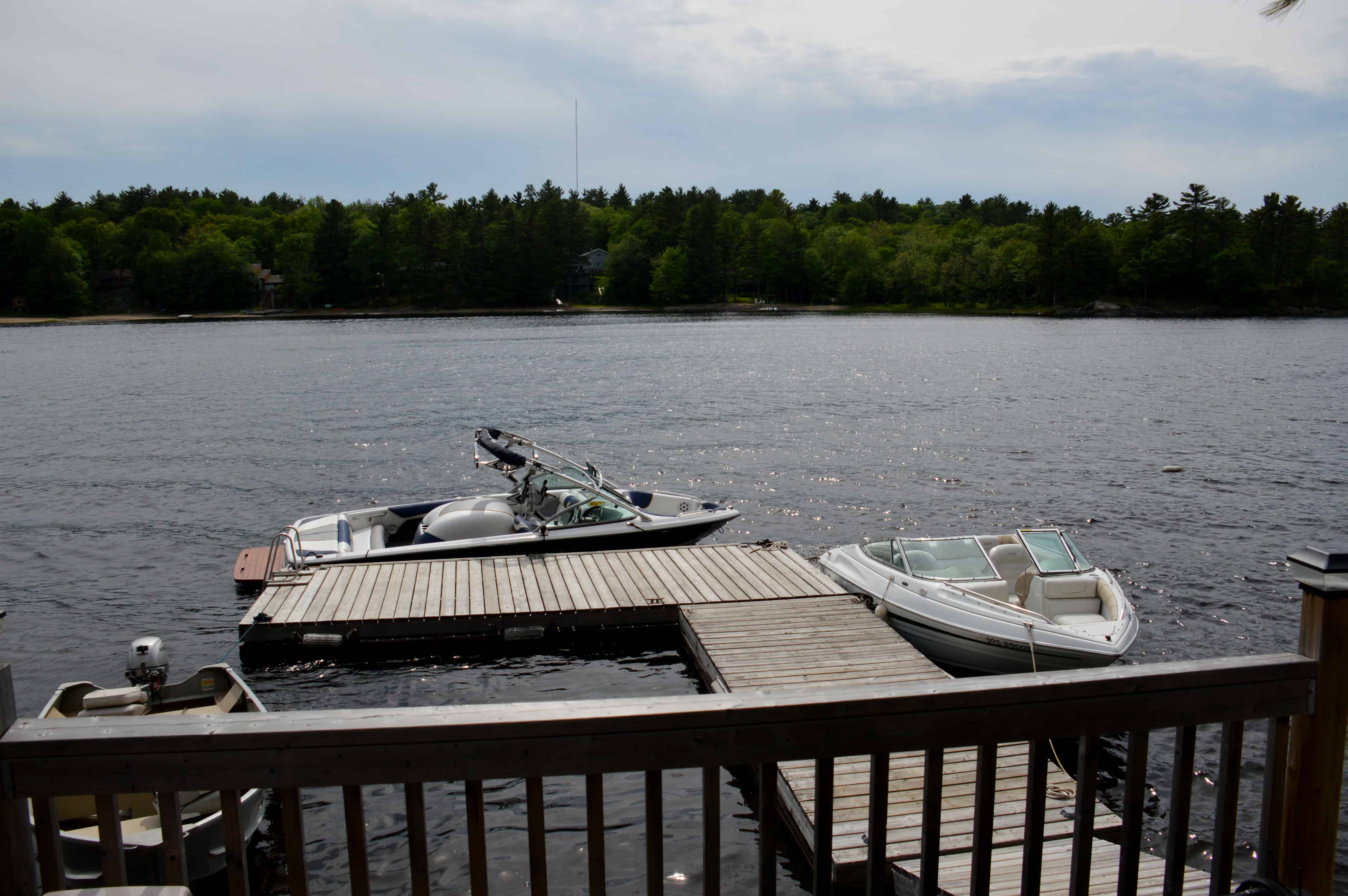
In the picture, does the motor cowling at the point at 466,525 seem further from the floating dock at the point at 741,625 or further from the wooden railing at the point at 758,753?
the wooden railing at the point at 758,753

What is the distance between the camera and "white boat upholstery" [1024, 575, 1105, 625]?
1184cm

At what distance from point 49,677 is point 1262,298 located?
4946 inches

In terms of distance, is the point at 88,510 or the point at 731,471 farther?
the point at 731,471

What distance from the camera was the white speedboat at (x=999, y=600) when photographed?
1075 cm

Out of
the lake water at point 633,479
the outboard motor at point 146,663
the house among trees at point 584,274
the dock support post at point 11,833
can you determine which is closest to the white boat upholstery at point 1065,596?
the lake water at point 633,479

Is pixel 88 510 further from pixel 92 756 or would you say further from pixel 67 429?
pixel 92 756

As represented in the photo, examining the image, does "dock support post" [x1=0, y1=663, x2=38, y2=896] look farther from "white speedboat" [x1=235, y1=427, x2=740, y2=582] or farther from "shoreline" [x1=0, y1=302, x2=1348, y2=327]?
"shoreline" [x1=0, y1=302, x2=1348, y2=327]

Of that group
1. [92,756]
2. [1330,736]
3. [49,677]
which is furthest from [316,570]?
[1330,736]

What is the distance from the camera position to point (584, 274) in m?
138

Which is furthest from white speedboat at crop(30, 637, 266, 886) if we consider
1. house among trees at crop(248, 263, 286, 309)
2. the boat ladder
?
house among trees at crop(248, 263, 286, 309)

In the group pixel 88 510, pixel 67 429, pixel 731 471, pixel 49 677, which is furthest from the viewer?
pixel 67 429

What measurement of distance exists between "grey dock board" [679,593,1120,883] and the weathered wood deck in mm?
14

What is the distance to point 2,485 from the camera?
978 inches

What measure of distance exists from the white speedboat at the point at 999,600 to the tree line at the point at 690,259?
352ft
